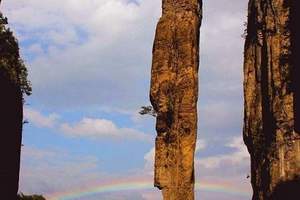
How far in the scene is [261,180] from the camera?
3170 centimetres

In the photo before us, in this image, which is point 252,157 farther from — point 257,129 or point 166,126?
point 166,126

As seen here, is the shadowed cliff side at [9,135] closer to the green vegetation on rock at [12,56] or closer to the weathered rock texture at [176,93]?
the green vegetation on rock at [12,56]

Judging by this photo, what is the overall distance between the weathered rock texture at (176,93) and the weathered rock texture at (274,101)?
1448cm

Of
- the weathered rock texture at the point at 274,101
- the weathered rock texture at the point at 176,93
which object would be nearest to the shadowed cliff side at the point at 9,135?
the weathered rock texture at the point at 274,101

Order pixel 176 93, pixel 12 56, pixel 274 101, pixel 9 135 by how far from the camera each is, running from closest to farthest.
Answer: pixel 9 135
pixel 274 101
pixel 12 56
pixel 176 93

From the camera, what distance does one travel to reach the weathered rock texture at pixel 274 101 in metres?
28.5

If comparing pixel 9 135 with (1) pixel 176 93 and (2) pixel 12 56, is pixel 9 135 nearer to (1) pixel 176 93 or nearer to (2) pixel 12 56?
(2) pixel 12 56

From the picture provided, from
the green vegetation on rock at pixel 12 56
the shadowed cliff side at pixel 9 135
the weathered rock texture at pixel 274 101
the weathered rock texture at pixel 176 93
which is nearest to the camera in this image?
the shadowed cliff side at pixel 9 135

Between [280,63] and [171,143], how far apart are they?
2175 cm

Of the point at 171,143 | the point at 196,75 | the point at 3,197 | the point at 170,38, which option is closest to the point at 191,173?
the point at 171,143

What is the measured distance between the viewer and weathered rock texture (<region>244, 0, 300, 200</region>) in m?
28.5

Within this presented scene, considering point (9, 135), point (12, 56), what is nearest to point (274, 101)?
point (9, 135)

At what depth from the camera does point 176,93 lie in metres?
52.6

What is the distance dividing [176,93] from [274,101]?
22.8m
